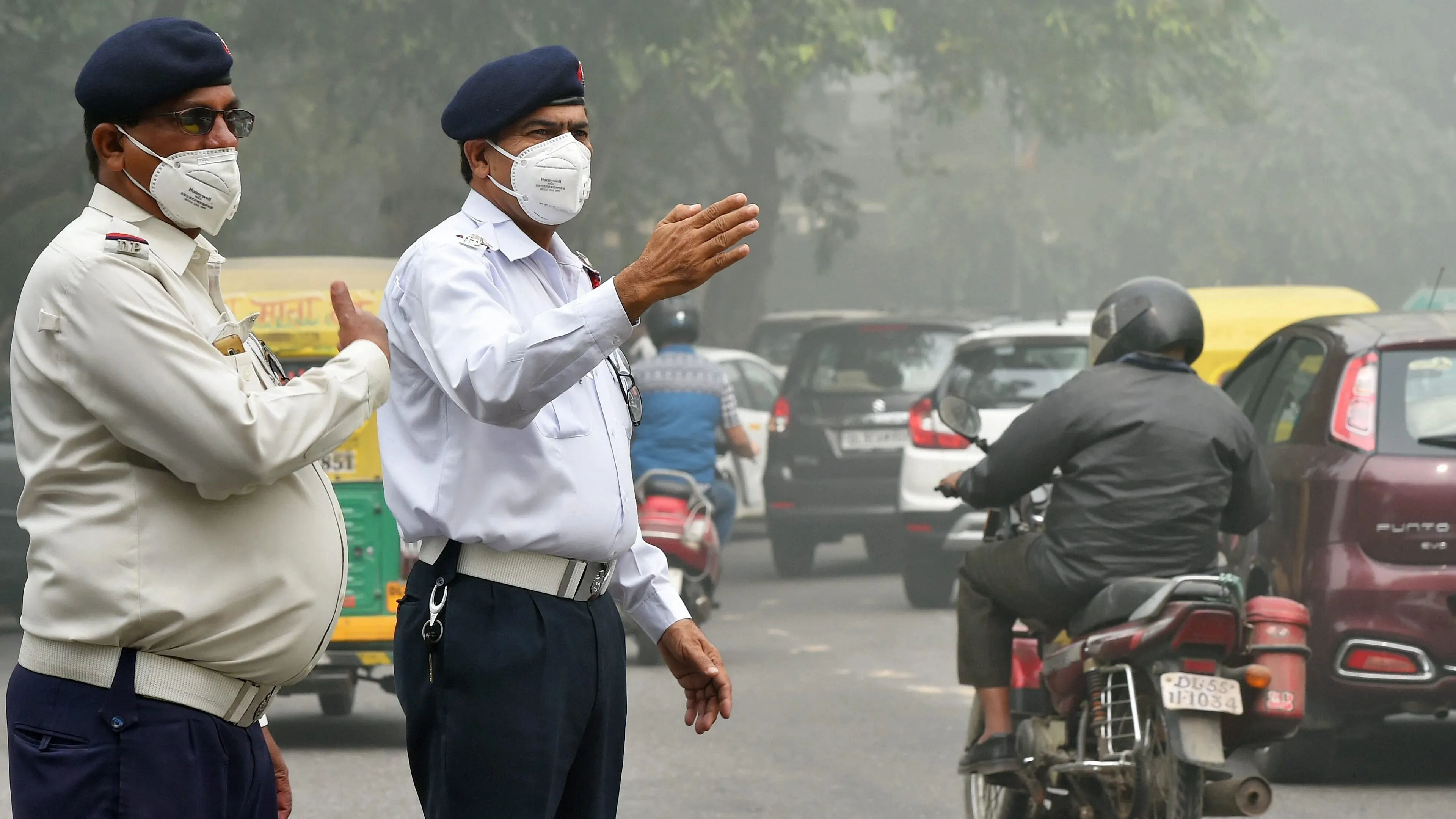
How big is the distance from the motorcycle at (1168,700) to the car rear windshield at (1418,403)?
70.8 inches

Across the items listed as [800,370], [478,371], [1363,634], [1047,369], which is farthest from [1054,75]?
[478,371]

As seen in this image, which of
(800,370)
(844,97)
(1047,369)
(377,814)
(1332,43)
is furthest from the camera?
(844,97)

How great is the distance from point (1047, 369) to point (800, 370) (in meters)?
2.82

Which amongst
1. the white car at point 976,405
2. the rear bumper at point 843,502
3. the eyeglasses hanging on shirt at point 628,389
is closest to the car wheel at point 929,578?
the white car at point 976,405

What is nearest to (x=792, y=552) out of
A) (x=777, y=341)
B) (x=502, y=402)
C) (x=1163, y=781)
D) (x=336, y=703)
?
(x=777, y=341)

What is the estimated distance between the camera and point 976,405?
13305 mm

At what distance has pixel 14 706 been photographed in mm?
2961

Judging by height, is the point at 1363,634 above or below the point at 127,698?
below

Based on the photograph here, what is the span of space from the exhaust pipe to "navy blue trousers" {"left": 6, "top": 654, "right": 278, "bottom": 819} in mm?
3461

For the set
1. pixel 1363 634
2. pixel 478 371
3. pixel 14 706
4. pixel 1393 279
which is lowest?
pixel 1393 279

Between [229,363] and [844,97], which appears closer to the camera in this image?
[229,363]

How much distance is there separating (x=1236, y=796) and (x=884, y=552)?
11.1 m

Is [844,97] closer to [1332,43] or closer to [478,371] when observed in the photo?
[1332,43]

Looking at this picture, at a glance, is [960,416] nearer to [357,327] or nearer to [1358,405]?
[1358,405]
